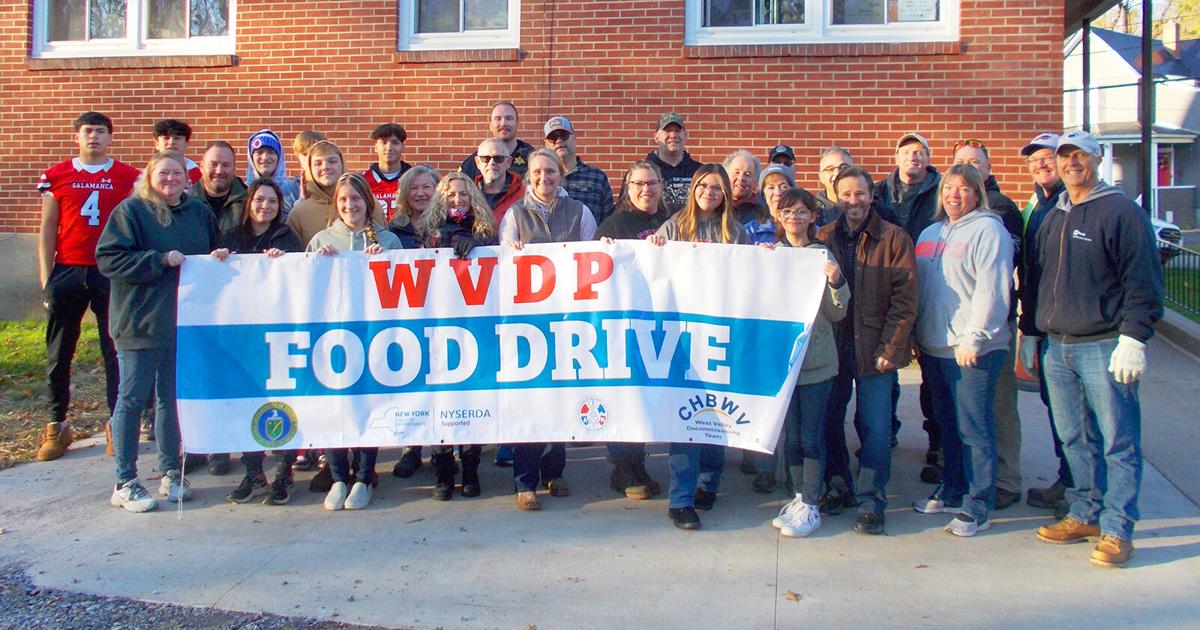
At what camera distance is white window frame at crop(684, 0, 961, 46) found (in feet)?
26.8

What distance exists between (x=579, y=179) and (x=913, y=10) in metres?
3.91

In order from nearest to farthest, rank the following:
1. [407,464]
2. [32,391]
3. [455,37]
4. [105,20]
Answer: [407,464] < [32,391] < [455,37] < [105,20]

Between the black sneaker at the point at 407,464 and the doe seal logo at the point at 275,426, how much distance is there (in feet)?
2.63

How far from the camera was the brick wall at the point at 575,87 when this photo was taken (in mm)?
8102

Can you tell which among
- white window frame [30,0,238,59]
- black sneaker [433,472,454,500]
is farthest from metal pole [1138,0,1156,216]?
white window frame [30,0,238,59]

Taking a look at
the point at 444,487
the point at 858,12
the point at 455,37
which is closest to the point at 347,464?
the point at 444,487

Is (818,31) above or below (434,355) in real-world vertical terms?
above

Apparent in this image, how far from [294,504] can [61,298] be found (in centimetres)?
228

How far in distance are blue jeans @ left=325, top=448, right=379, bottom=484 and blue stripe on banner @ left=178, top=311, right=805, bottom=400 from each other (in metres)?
0.38

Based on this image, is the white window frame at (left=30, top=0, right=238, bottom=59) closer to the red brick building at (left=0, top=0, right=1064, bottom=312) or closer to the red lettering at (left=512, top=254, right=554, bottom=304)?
the red brick building at (left=0, top=0, right=1064, bottom=312)

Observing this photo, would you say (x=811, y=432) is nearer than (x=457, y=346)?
Yes

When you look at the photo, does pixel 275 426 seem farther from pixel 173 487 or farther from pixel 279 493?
pixel 173 487

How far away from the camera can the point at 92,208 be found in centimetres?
616

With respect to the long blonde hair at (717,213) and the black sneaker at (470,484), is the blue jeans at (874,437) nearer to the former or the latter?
the long blonde hair at (717,213)
